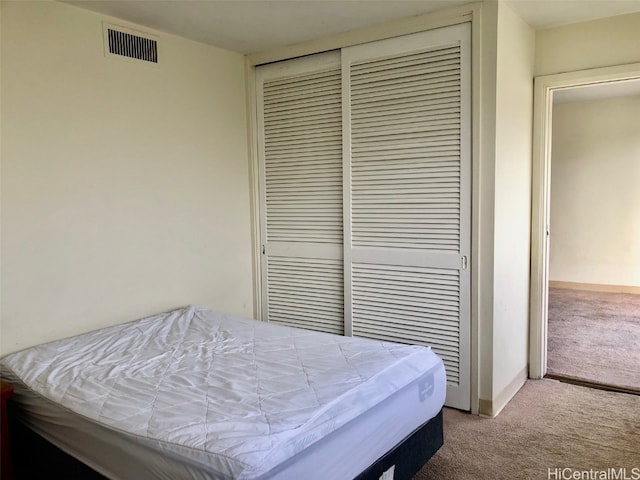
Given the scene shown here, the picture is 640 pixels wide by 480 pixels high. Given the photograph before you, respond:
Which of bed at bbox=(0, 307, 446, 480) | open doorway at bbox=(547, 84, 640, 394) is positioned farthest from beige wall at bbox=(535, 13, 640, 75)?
open doorway at bbox=(547, 84, 640, 394)

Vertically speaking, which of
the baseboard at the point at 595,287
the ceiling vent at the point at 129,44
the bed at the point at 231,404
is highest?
the ceiling vent at the point at 129,44

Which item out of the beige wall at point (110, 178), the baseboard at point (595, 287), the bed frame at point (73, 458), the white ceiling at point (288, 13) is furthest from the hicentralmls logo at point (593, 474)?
the baseboard at point (595, 287)

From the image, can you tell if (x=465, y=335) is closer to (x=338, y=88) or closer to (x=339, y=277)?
(x=339, y=277)

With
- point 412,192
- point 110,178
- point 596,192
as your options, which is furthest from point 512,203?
point 596,192

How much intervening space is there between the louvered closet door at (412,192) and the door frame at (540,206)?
0.81 metres

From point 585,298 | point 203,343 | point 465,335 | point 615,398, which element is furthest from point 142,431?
point 585,298

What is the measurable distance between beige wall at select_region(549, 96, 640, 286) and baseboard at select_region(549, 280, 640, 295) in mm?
46

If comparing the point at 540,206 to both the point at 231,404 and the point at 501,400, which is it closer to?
the point at 501,400

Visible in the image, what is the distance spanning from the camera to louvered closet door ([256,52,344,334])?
3.36 meters

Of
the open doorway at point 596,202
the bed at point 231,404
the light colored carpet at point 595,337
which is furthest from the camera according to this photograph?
the open doorway at point 596,202

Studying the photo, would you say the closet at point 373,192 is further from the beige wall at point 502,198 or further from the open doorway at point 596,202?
the open doorway at point 596,202

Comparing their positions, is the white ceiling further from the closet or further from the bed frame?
the bed frame

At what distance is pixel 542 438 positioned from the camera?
2570 millimetres

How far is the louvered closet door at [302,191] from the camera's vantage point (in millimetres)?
3355
